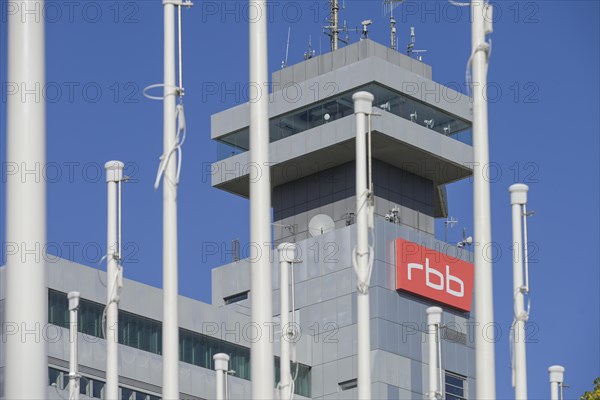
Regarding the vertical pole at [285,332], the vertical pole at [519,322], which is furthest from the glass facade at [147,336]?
the vertical pole at [519,322]

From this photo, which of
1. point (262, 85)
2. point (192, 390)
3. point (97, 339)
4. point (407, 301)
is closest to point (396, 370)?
point (407, 301)

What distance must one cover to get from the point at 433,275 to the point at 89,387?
55.2ft

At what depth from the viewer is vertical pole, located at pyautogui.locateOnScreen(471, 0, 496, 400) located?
24.3m

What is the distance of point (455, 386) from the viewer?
6631 cm

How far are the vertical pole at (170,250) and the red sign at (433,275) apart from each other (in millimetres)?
39162

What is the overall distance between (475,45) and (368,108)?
3.82m

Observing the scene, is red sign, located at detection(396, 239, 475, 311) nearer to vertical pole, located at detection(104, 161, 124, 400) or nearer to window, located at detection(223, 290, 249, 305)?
window, located at detection(223, 290, 249, 305)

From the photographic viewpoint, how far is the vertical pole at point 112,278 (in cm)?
3041

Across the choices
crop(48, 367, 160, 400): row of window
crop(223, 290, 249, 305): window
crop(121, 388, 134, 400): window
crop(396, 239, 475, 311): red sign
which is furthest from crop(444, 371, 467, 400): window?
crop(121, 388, 134, 400): window

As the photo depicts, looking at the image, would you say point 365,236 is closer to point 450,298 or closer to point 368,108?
point 368,108

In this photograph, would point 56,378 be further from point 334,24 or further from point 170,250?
point 170,250

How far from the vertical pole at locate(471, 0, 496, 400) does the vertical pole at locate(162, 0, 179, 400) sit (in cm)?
466

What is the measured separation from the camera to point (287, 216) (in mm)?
70500

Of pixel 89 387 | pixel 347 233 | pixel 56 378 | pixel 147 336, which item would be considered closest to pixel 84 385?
pixel 89 387
